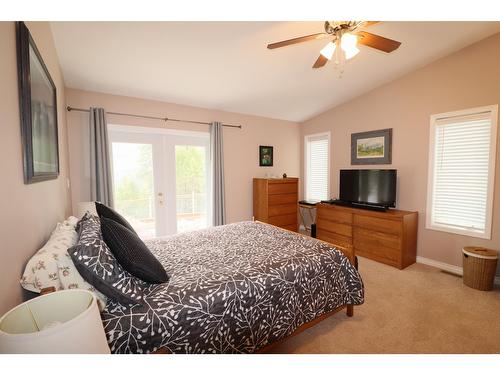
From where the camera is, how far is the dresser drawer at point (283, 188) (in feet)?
13.9

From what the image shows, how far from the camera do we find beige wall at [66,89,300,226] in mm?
3016

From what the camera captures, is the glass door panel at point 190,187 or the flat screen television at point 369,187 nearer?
the flat screen television at point 369,187

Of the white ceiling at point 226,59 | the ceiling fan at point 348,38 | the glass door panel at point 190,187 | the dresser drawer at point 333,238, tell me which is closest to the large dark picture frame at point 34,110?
the white ceiling at point 226,59

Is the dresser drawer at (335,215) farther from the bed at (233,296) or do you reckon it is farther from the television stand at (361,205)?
the bed at (233,296)

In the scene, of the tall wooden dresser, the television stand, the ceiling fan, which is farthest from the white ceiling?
the television stand

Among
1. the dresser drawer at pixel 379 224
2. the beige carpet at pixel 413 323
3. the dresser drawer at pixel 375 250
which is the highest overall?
the dresser drawer at pixel 379 224

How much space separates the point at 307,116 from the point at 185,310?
14.4 ft

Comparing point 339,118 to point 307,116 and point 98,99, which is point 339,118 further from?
point 98,99

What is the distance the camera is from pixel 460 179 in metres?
2.98

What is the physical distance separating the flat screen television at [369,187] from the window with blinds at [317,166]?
0.69m

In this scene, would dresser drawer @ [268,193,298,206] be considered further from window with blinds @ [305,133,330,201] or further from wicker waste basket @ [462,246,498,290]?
wicker waste basket @ [462,246,498,290]

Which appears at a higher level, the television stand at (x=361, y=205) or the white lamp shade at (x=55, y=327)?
the white lamp shade at (x=55, y=327)

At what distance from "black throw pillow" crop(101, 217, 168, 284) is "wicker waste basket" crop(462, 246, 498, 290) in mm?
3261
